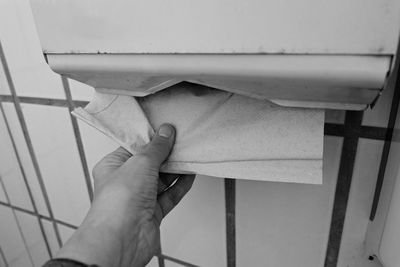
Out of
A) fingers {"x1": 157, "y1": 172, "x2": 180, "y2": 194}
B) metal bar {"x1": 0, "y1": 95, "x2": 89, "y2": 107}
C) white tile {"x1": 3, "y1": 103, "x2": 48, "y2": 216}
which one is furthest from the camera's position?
white tile {"x1": 3, "y1": 103, "x2": 48, "y2": 216}

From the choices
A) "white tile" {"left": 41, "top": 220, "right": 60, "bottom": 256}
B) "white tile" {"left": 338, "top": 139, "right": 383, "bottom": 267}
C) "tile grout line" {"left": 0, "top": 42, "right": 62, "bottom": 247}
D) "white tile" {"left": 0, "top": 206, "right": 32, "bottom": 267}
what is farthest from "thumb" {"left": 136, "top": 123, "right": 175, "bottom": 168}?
"white tile" {"left": 0, "top": 206, "right": 32, "bottom": 267}

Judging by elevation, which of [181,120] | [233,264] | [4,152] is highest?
[181,120]

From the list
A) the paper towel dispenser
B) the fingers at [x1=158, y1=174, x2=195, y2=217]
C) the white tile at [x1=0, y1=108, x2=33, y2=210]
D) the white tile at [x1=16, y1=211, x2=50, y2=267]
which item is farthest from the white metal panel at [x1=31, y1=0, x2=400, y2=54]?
the white tile at [x1=16, y1=211, x2=50, y2=267]

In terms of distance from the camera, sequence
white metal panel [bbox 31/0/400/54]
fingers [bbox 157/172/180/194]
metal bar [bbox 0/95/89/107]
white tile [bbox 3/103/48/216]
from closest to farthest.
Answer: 1. white metal panel [bbox 31/0/400/54]
2. fingers [bbox 157/172/180/194]
3. metal bar [bbox 0/95/89/107]
4. white tile [bbox 3/103/48/216]

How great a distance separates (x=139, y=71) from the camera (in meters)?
0.24

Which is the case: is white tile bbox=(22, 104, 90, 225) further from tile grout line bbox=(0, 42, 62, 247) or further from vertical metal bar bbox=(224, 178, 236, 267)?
vertical metal bar bbox=(224, 178, 236, 267)

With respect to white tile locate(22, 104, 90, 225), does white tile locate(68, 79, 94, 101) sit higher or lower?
higher

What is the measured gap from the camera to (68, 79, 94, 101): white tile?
472 millimetres

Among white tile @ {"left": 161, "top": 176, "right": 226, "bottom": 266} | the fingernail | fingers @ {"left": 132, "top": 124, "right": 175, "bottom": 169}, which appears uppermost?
the fingernail

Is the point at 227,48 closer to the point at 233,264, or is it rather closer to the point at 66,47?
the point at 66,47

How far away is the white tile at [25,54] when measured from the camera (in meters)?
0.47

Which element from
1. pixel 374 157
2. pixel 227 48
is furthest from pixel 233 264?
pixel 227 48

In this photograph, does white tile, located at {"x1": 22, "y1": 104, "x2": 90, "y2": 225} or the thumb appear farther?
white tile, located at {"x1": 22, "y1": 104, "x2": 90, "y2": 225}

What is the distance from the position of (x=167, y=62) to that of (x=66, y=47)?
0.10m
